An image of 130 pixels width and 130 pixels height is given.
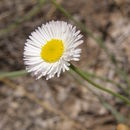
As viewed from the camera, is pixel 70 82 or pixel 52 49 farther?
pixel 70 82

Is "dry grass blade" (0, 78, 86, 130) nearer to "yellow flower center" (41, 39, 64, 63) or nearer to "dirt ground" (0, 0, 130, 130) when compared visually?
"dirt ground" (0, 0, 130, 130)

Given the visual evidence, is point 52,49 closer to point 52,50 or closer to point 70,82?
point 52,50

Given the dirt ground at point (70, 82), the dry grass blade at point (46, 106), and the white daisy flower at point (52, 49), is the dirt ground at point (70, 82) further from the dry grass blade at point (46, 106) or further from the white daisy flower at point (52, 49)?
the white daisy flower at point (52, 49)

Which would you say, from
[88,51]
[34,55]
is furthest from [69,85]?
[34,55]

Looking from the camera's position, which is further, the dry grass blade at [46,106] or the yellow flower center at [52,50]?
the dry grass blade at [46,106]

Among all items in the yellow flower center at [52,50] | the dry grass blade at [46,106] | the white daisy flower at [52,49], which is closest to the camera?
the white daisy flower at [52,49]

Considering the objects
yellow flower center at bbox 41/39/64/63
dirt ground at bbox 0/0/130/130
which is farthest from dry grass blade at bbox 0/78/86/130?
yellow flower center at bbox 41/39/64/63

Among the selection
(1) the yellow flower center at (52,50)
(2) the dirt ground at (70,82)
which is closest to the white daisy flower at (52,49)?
(1) the yellow flower center at (52,50)

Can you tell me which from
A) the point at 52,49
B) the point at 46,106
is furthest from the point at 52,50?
the point at 46,106
